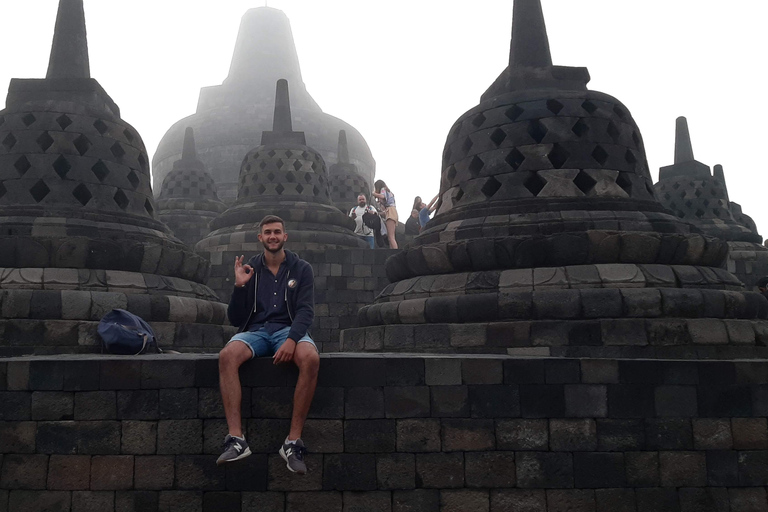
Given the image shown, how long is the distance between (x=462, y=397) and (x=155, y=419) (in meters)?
2.01

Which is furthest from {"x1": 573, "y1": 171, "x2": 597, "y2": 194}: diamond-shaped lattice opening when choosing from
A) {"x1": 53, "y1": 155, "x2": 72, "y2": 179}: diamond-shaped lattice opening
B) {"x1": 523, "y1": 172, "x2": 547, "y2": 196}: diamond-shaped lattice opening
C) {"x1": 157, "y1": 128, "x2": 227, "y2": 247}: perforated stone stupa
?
{"x1": 157, "y1": 128, "x2": 227, "y2": 247}: perforated stone stupa

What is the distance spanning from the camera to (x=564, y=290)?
6.61 m

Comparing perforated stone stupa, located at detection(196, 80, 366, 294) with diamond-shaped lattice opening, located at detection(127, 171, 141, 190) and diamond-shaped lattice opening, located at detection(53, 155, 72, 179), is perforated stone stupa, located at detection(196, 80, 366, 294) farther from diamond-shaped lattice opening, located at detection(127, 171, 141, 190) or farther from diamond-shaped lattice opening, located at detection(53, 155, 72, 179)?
diamond-shaped lattice opening, located at detection(53, 155, 72, 179)

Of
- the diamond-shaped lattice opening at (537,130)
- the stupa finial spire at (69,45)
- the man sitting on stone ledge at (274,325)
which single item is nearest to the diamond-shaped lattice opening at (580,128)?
the diamond-shaped lattice opening at (537,130)

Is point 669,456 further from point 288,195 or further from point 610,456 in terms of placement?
point 288,195

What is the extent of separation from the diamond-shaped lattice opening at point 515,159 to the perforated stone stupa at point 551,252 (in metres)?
0.01

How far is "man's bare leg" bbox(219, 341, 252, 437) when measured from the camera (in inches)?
175

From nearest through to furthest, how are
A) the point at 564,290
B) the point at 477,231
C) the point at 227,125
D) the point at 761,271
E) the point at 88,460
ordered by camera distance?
the point at 88,460 < the point at 564,290 < the point at 477,231 < the point at 761,271 < the point at 227,125

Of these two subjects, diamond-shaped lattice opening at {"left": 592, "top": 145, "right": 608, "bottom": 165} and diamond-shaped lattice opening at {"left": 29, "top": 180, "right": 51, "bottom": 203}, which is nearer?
diamond-shaped lattice opening at {"left": 592, "top": 145, "right": 608, "bottom": 165}

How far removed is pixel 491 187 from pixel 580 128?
1106mm

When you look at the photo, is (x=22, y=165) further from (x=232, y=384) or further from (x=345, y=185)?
(x=345, y=185)

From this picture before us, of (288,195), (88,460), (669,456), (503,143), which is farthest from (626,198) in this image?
(288,195)

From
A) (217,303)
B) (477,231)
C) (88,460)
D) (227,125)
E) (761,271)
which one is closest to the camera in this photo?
(88,460)

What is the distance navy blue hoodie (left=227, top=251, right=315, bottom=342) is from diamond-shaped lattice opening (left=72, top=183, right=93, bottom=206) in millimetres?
4021
